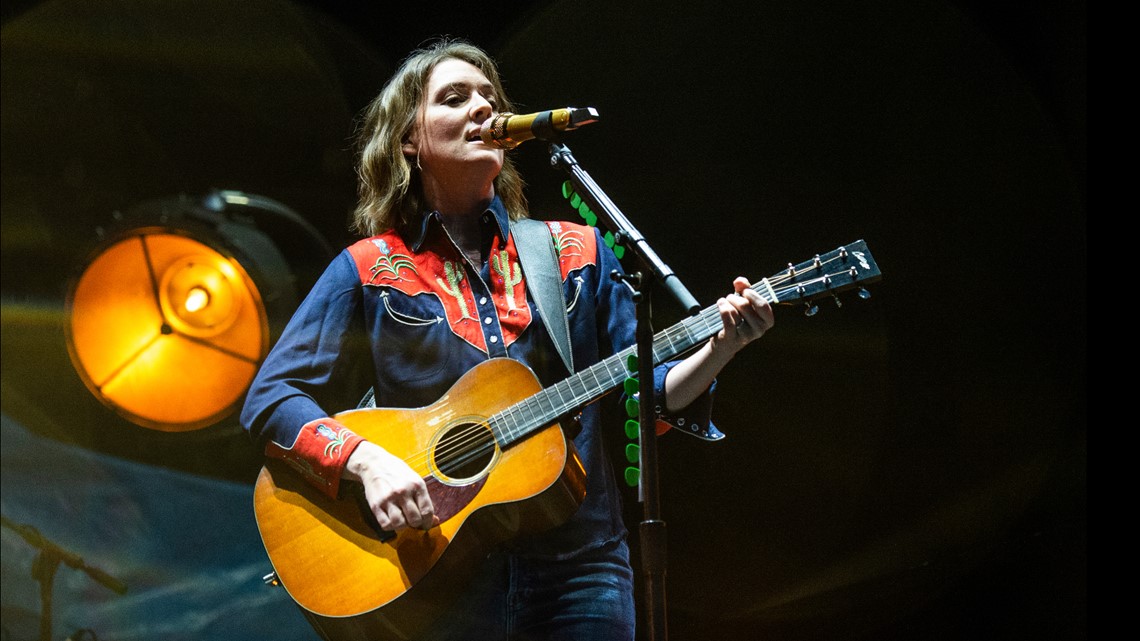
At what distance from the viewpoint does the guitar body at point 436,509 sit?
1.84 meters

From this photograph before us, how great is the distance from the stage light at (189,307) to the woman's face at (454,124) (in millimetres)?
625

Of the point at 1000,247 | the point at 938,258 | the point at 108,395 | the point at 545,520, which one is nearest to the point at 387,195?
the point at 545,520

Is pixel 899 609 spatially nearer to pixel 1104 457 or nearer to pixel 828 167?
pixel 1104 457

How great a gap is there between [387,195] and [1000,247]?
158 centimetres

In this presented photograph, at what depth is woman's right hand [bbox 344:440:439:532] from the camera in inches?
72.1

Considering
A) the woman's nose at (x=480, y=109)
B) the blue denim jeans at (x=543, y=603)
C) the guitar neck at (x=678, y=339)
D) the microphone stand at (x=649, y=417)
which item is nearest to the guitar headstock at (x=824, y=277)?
the guitar neck at (x=678, y=339)

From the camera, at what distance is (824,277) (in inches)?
75.0

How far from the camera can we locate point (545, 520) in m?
1.87

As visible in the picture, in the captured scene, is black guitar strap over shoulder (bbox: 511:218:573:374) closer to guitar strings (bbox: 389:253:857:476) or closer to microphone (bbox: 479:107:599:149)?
guitar strings (bbox: 389:253:857:476)

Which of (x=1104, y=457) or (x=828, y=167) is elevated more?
(x=828, y=167)

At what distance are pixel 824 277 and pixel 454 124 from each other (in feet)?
2.93

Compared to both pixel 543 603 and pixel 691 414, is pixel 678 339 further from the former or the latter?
pixel 543 603

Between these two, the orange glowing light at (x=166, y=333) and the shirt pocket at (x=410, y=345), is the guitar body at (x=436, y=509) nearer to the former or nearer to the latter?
the shirt pocket at (x=410, y=345)

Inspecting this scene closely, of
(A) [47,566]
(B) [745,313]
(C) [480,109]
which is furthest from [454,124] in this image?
(A) [47,566]
